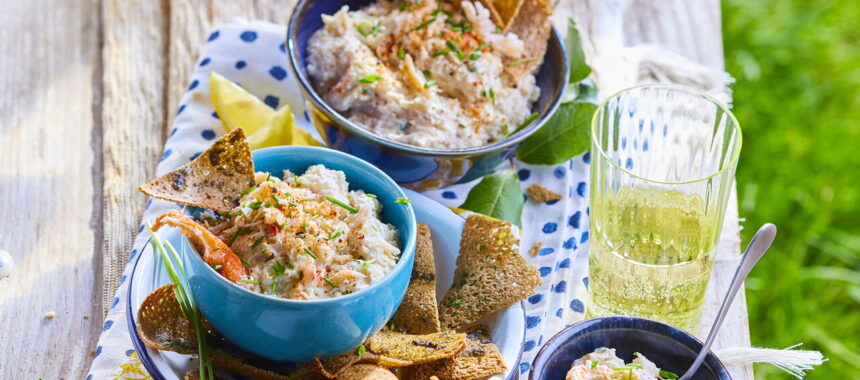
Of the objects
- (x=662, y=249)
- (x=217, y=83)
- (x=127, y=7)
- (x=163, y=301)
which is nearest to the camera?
(x=163, y=301)

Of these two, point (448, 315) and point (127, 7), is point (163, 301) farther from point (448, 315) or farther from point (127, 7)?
point (127, 7)

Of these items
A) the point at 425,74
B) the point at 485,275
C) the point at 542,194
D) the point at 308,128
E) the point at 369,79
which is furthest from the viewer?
the point at 308,128

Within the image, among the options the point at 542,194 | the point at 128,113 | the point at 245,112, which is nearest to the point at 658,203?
the point at 542,194

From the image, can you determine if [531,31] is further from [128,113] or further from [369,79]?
[128,113]

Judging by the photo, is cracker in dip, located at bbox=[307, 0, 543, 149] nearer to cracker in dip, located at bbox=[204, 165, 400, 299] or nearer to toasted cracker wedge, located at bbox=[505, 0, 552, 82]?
toasted cracker wedge, located at bbox=[505, 0, 552, 82]

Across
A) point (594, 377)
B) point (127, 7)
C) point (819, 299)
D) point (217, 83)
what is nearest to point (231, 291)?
point (594, 377)

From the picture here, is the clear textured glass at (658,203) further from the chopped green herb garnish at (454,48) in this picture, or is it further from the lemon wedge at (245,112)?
the lemon wedge at (245,112)

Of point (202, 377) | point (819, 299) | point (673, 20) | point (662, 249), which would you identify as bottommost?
point (819, 299)
